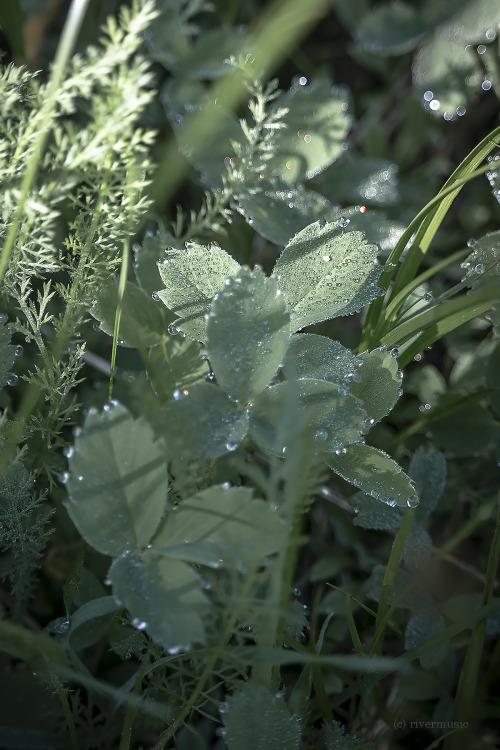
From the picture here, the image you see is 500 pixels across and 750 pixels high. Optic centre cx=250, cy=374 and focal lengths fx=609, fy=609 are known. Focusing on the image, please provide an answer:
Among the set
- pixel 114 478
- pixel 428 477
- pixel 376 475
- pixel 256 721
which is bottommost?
pixel 428 477

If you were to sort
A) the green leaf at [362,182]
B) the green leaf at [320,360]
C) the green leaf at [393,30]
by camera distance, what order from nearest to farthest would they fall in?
the green leaf at [320,360] < the green leaf at [362,182] < the green leaf at [393,30]

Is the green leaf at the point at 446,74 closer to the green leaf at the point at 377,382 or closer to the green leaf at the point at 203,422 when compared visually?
the green leaf at the point at 377,382

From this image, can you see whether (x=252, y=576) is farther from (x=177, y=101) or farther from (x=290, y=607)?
(x=177, y=101)

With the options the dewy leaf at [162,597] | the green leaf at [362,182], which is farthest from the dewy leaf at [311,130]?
the dewy leaf at [162,597]

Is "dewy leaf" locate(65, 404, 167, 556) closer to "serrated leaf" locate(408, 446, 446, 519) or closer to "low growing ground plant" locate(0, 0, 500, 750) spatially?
"low growing ground plant" locate(0, 0, 500, 750)

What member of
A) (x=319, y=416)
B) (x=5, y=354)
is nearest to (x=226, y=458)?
(x=319, y=416)

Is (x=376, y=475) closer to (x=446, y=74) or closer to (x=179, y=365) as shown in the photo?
(x=179, y=365)

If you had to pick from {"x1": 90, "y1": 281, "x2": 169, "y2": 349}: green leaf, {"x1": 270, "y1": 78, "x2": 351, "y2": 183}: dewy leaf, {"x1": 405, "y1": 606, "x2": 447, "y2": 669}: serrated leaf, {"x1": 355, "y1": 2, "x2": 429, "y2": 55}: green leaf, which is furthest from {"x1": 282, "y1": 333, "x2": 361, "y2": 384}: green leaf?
{"x1": 355, "y1": 2, "x2": 429, "y2": 55}: green leaf
